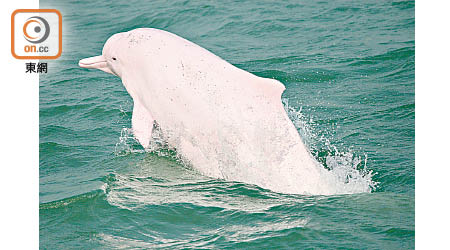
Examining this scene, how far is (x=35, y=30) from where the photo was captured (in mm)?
10344

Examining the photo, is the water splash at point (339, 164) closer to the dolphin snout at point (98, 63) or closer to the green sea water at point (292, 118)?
the green sea water at point (292, 118)

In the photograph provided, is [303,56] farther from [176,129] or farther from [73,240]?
[73,240]

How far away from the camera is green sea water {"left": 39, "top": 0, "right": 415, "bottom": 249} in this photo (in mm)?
7688

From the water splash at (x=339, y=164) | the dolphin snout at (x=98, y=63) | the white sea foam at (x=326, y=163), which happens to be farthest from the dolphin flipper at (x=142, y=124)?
the water splash at (x=339, y=164)

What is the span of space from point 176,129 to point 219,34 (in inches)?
381

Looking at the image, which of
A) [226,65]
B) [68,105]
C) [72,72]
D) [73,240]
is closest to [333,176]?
[226,65]

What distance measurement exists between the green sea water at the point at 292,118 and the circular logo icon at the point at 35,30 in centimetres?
214

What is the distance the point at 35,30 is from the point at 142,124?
2698 mm

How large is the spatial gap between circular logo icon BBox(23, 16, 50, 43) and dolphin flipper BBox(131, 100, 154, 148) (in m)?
2.21

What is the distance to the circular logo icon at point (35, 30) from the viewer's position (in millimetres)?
10062

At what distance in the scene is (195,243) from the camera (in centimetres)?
739

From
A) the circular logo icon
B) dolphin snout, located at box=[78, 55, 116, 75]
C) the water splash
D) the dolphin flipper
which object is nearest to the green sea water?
the water splash

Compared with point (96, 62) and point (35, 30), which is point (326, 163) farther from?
point (35, 30)

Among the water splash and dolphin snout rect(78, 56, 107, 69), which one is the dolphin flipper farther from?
the water splash
